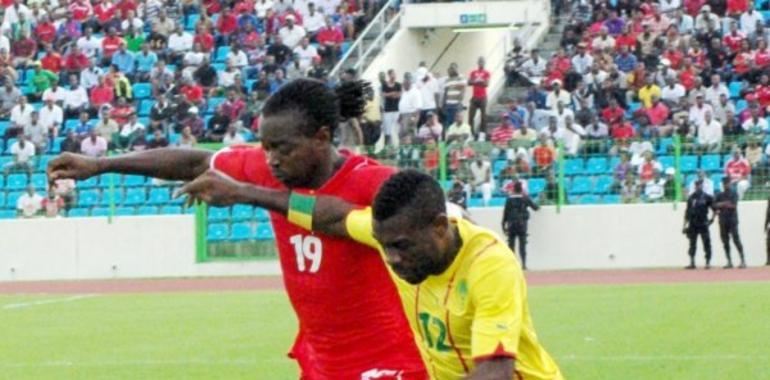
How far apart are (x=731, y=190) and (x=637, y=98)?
3301mm

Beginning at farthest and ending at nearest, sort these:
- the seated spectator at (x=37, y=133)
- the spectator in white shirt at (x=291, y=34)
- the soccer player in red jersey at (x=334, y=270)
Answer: the spectator in white shirt at (x=291, y=34), the seated spectator at (x=37, y=133), the soccer player in red jersey at (x=334, y=270)

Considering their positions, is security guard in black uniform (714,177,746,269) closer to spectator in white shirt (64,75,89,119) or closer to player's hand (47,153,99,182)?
spectator in white shirt (64,75,89,119)

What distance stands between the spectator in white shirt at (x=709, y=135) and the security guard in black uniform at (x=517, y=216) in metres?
3.10

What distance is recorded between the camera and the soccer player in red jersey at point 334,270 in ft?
19.6

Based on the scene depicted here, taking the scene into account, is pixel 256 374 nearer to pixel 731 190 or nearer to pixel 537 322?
pixel 537 322

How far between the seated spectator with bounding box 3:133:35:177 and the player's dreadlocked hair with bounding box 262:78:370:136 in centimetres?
2435

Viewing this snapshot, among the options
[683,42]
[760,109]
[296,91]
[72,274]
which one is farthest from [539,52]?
[296,91]

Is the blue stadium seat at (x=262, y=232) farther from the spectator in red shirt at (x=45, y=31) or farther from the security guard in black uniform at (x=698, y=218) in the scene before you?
the spectator in red shirt at (x=45, y=31)

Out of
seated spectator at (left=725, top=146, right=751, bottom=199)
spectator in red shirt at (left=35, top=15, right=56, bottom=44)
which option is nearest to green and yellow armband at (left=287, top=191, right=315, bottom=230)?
seated spectator at (left=725, top=146, right=751, bottom=199)

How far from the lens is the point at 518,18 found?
114 ft

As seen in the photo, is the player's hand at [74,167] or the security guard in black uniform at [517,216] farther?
the security guard in black uniform at [517,216]

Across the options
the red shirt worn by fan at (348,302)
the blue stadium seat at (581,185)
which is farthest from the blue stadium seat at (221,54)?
the red shirt worn by fan at (348,302)

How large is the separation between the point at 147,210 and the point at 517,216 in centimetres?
699

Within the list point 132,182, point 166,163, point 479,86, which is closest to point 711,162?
point 479,86
